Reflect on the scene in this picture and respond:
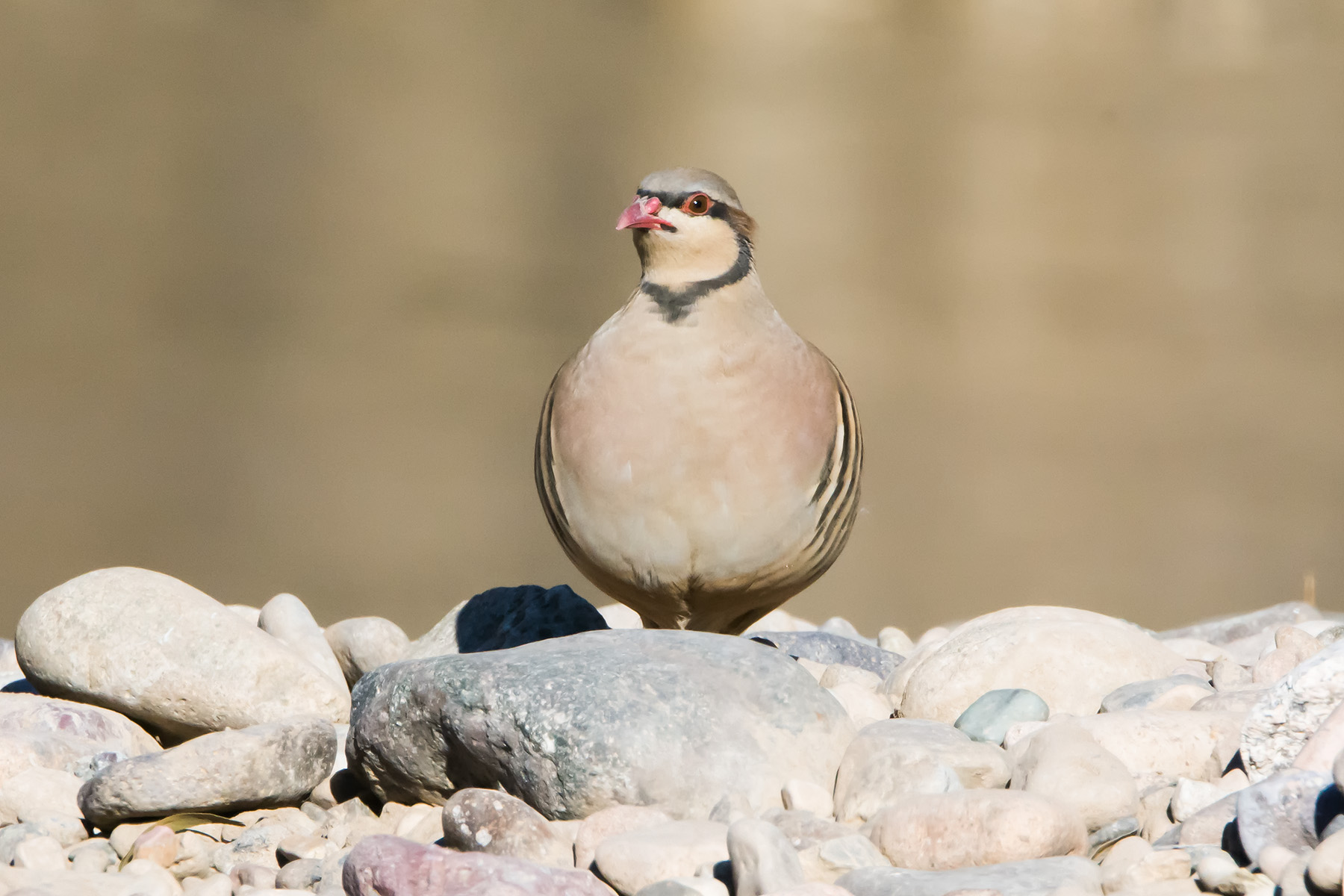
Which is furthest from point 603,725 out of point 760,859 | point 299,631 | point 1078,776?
point 299,631

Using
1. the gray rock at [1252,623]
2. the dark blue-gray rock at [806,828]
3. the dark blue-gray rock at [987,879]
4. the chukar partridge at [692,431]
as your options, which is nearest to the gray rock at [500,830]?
the dark blue-gray rock at [806,828]

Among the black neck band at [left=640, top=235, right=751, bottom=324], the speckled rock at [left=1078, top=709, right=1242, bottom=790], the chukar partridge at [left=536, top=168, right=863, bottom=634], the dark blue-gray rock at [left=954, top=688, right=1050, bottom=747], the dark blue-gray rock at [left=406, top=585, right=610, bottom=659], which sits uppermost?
the black neck band at [left=640, top=235, right=751, bottom=324]

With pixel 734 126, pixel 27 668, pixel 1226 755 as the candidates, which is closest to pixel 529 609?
pixel 27 668

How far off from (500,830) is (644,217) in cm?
150

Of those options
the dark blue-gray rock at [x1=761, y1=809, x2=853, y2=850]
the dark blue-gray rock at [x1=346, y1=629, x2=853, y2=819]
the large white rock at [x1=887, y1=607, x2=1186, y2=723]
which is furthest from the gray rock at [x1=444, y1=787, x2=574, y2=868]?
the large white rock at [x1=887, y1=607, x2=1186, y2=723]

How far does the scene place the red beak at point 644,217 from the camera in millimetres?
3289

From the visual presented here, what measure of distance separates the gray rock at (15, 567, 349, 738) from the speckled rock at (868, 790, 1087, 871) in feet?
5.54

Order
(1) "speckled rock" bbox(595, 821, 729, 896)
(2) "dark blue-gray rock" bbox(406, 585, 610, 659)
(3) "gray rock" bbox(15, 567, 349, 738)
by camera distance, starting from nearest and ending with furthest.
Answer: (1) "speckled rock" bbox(595, 821, 729, 896) → (3) "gray rock" bbox(15, 567, 349, 738) → (2) "dark blue-gray rock" bbox(406, 585, 610, 659)

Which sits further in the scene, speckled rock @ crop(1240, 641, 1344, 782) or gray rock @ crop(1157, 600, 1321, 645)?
gray rock @ crop(1157, 600, 1321, 645)

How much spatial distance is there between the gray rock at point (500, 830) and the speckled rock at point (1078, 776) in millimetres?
834

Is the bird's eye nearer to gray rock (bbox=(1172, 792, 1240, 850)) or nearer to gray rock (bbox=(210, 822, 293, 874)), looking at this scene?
gray rock (bbox=(210, 822, 293, 874))

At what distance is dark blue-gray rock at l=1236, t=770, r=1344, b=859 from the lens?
2162 mm

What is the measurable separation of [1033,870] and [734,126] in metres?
8.12

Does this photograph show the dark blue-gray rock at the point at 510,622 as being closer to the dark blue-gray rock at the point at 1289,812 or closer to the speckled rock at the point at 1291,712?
the speckled rock at the point at 1291,712
